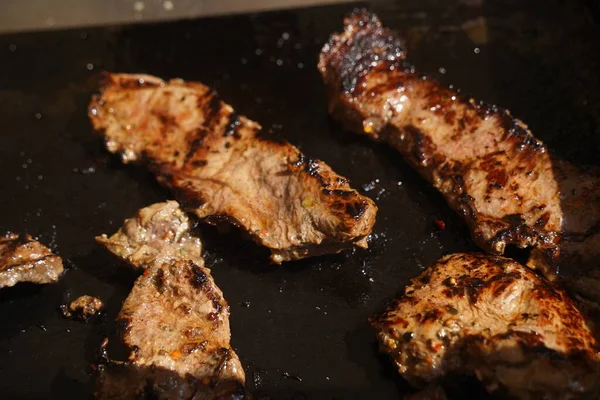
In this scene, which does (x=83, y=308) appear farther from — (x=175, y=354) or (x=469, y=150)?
(x=469, y=150)

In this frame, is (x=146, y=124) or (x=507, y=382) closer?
(x=507, y=382)

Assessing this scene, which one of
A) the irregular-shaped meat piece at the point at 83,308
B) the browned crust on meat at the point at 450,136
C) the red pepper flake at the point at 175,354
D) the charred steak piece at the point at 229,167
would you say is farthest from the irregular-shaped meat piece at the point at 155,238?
the browned crust on meat at the point at 450,136

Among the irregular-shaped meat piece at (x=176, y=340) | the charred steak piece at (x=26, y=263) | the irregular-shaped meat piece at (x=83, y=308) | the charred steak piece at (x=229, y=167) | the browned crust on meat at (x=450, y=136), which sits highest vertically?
the browned crust on meat at (x=450, y=136)

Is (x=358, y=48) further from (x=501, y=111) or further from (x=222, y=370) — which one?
(x=222, y=370)

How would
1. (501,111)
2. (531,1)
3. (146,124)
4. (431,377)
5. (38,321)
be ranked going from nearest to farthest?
(431,377)
(38,321)
(501,111)
(146,124)
(531,1)

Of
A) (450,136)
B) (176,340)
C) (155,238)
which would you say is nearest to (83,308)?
(155,238)

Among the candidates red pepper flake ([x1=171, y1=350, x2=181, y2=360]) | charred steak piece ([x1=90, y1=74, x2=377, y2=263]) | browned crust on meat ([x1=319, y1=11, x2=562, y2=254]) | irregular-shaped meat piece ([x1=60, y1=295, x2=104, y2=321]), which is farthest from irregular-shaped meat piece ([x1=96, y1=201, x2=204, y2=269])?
browned crust on meat ([x1=319, y1=11, x2=562, y2=254])

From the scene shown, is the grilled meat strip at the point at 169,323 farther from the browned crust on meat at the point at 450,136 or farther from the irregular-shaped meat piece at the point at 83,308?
the browned crust on meat at the point at 450,136

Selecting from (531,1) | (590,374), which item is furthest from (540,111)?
(590,374)
